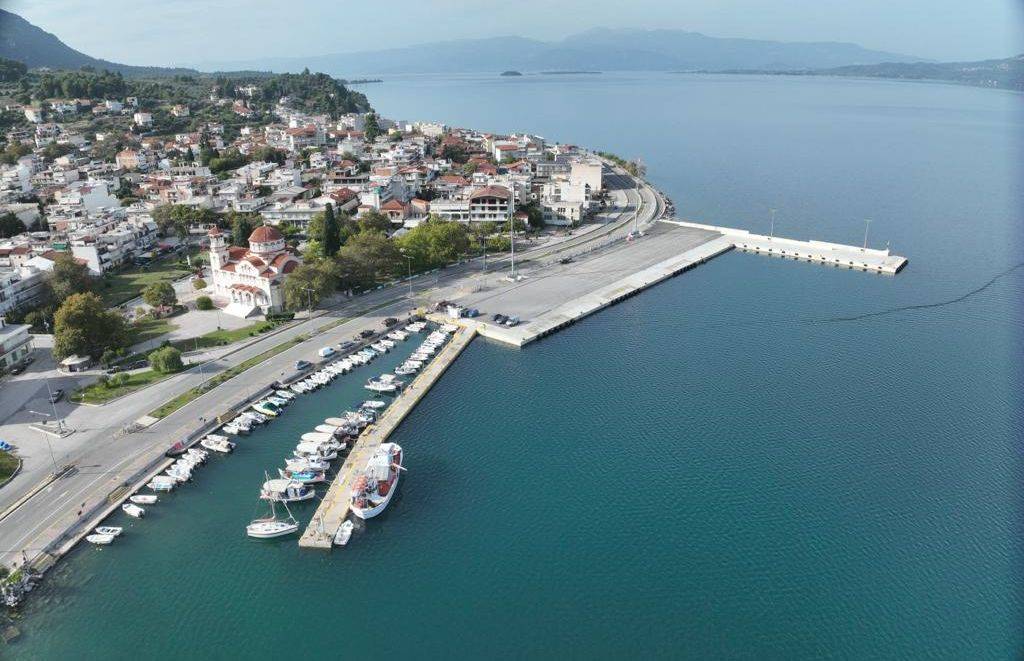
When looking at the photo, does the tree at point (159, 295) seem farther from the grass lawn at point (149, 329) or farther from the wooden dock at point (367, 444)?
the wooden dock at point (367, 444)

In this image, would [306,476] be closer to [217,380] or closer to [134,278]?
[217,380]

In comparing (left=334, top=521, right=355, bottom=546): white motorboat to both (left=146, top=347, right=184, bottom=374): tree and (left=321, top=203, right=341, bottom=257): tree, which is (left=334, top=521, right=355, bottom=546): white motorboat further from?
(left=321, top=203, right=341, bottom=257): tree

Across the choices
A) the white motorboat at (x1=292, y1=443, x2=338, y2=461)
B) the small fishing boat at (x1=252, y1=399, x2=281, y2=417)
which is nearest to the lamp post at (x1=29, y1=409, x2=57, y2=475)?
the small fishing boat at (x1=252, y1=399, x2=281, y2=417)

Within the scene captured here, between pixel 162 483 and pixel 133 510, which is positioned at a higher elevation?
pixel 162 483

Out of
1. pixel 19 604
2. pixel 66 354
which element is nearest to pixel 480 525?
pixel 19 604

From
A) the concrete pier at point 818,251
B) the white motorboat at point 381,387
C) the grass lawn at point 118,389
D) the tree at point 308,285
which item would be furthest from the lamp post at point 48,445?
the concrete pier at point 818,251

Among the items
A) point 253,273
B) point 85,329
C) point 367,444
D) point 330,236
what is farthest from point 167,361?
point 330,236
